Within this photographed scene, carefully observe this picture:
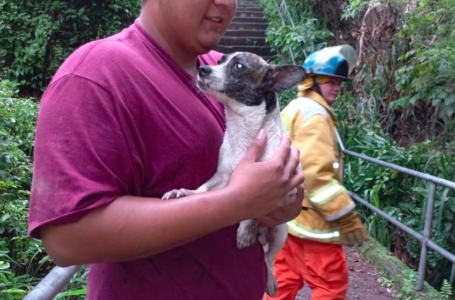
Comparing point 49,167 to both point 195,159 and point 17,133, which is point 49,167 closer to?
point 195,159

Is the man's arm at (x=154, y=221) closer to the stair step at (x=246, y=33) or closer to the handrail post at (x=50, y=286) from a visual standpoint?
the handrail post at (x=50, y=286)

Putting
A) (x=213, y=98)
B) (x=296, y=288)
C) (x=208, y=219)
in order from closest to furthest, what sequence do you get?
(x=208, y=219) < (x=213, y=98) < (x=296, y=288)

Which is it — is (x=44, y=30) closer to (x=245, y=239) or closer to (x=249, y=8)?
(x=249, y=8)

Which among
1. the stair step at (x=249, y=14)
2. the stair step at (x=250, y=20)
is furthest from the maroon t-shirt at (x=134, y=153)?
the stair step at (x=249, y=14)

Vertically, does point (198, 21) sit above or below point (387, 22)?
above

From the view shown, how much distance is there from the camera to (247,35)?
40.5 feet

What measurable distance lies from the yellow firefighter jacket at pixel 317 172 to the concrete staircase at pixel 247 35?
320 inches

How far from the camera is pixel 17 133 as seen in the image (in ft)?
16.6

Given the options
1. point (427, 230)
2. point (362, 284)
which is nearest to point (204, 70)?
point (427, 230)

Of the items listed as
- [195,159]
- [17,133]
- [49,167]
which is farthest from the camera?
[17,133]

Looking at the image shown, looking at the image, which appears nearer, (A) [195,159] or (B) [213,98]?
(A) [195,159]

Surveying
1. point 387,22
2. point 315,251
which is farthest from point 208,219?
point 387,22

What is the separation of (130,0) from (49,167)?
29.1 feet

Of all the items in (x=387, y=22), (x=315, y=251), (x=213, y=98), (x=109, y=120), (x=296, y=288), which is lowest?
(x=296, y=288)
